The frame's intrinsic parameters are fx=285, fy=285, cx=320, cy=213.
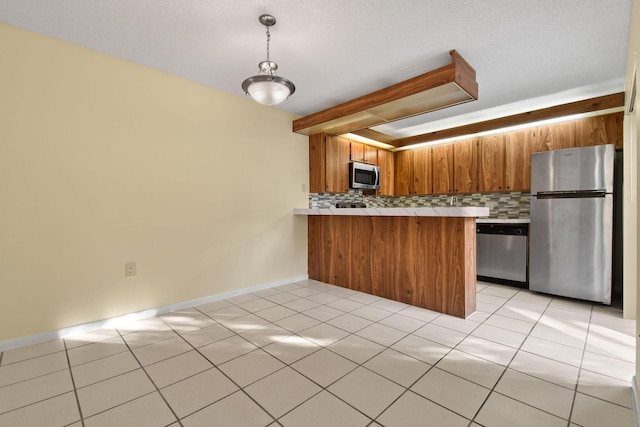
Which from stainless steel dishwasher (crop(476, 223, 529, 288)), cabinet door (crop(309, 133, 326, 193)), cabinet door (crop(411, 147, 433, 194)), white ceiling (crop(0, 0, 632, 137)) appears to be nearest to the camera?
white ceiling (crop(0, 0, 632, 137))

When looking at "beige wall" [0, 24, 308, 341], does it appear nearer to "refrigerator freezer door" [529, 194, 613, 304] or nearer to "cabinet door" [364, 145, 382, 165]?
"cabinet door" [364, 145, 382, 165]

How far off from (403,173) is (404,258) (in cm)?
261

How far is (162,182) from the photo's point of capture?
280 centimetres

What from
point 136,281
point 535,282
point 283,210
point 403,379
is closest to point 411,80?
point 283,210

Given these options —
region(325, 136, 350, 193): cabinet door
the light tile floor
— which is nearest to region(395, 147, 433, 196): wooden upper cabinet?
region(325, 136, 350, 193): cabinet door

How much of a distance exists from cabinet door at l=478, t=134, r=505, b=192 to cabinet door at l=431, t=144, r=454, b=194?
455 millimetres

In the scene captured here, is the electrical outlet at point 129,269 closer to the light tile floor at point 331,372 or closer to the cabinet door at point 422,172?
the light tile floor at point 331,372

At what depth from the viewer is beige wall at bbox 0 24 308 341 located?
6.95 feet

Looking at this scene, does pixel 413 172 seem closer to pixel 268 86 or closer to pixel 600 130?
pixel 600 130

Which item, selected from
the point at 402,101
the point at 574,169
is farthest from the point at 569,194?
the point at 402,101

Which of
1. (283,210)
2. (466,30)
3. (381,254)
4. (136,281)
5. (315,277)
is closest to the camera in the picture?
(466,30)

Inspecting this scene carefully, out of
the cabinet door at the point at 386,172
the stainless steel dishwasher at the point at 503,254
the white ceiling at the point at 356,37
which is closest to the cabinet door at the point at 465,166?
the stainless steel dishwasher at the point at 503,254

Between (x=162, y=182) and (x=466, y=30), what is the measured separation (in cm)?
294

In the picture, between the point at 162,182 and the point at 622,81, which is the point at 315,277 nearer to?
the point at 162,182
